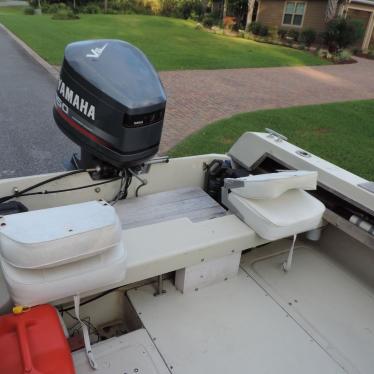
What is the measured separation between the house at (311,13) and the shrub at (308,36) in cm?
114

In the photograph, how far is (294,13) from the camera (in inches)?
727

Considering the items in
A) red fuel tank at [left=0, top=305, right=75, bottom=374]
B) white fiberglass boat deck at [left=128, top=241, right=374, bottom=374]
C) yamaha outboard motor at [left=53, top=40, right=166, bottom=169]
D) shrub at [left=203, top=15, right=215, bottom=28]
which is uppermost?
yamaha outboard motor at [left=53, top=40, right=166, bottom=169]

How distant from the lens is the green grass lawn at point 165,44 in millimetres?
10945

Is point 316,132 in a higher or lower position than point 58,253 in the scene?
lower

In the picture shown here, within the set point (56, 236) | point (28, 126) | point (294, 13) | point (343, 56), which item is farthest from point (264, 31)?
point (56, 236)

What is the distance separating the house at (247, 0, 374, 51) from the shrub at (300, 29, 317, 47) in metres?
1.14

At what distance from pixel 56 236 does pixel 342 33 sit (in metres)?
16.4

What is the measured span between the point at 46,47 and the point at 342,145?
868cm

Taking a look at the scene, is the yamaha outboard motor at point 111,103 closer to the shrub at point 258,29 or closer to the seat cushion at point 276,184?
the seat cushion at point 276,184

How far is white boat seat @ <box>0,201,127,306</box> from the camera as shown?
1070 mm

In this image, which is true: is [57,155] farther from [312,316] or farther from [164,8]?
[164,8]

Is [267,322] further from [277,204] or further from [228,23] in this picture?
[228,23]

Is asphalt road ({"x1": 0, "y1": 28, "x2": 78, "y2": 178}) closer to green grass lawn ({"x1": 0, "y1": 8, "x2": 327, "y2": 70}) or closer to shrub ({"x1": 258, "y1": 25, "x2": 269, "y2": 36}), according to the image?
green grass lawn ({"x1": 0, "y1": 8, "x2": 327, "y2": 70})

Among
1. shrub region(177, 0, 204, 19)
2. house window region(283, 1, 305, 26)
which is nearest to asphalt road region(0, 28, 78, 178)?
house window region(283, 1, 305, 26)
